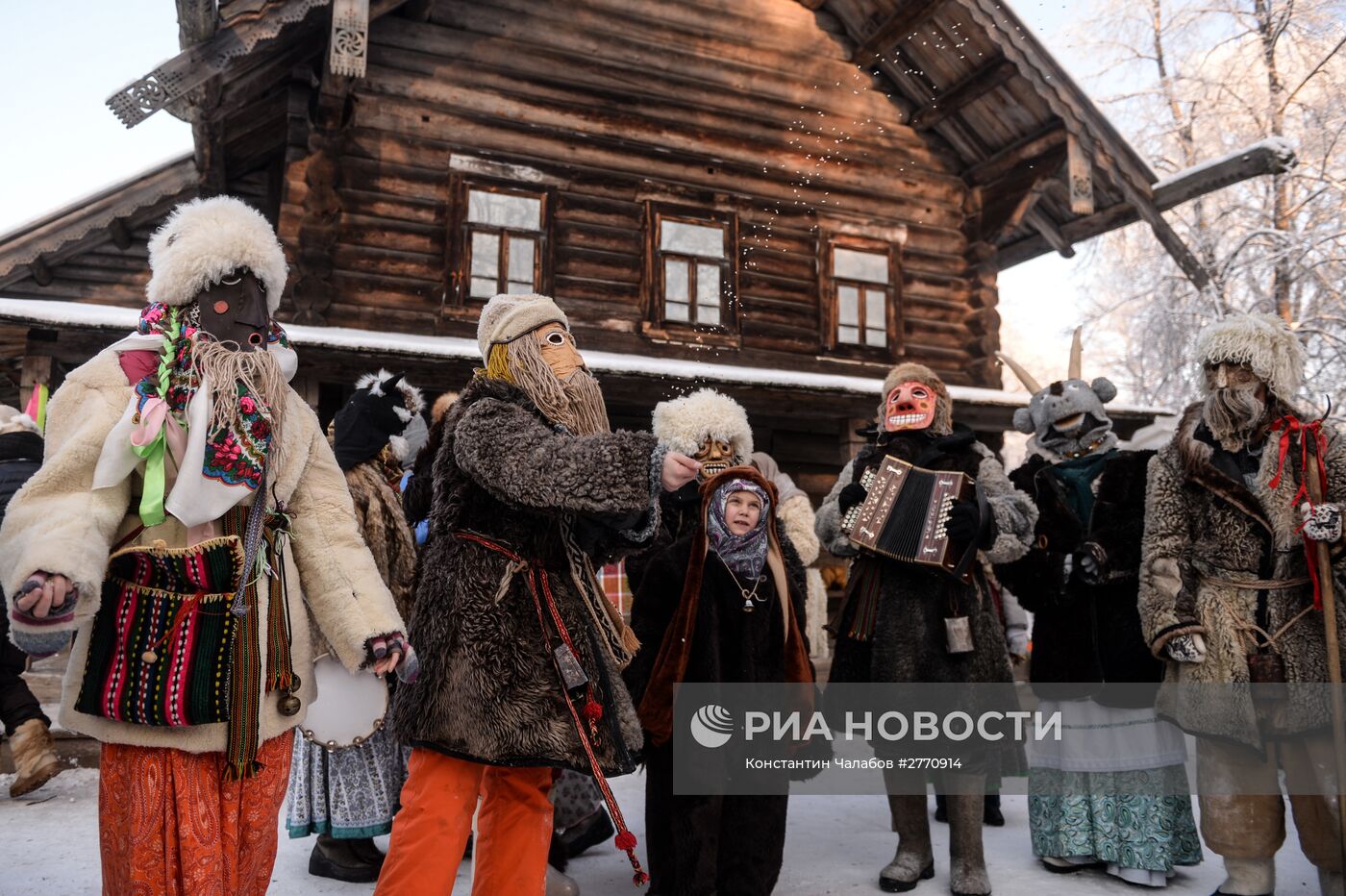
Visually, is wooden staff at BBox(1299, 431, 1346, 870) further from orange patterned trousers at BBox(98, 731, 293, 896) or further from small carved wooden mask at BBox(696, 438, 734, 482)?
orange patterned trousers at BBox(98, 731, 293, 896)

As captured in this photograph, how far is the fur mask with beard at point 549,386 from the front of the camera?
2.88m

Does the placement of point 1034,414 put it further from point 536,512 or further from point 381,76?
point 381,76

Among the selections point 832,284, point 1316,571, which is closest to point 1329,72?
point 832,284

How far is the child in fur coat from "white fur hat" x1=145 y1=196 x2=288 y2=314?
80.0 inches

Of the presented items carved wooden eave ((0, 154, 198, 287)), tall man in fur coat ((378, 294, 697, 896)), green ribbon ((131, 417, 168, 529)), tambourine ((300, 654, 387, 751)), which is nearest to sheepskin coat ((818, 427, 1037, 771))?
tall man in fur coat ((378, 294, 697, 896))

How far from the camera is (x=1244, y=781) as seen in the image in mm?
3623

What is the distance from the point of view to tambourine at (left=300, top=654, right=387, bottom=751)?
2.40 meters

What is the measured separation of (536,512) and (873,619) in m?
2.04

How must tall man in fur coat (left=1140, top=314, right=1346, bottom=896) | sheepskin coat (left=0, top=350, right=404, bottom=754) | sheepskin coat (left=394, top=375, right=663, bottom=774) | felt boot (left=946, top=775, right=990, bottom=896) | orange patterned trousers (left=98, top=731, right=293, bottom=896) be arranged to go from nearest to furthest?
sheepskin coat (left=0, top=350, right=404, bottom=754) < orange patterned trousers (left=98, top=731, right=293, bottom=896) < sheepskin coat (left=394, top=375, right=663, bottom=774) < tall man in fur coat (left=1140, top=314, right=1346, bottom=896) < felt boot (left=946, top=775, right=990, bottom=896)

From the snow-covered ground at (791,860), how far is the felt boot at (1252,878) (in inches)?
15.2

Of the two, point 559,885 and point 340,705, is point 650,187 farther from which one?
point 340,705

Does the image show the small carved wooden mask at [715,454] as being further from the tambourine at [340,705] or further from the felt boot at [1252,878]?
the felt boot at [1252,878]

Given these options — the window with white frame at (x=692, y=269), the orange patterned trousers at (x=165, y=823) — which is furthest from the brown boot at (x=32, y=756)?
the window with white frame at (x=692, y=269)

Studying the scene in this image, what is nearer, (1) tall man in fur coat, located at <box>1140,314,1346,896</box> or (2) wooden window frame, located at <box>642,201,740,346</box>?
(1) tall man in fur coat, located at <box>1140,314,1346,896</box>
